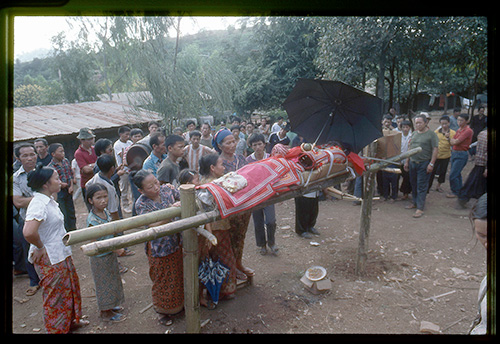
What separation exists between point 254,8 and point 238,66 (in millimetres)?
18644

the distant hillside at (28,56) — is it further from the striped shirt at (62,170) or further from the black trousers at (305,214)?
the black trousers at (305,214)

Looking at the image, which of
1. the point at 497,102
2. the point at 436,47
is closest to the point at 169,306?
the point at 497,102

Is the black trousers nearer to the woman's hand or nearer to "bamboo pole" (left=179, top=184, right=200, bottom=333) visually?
"bamboo pole" (left=179, top=184, right=200, bottom=333)

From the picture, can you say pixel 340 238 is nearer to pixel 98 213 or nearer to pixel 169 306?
pixel 169 306

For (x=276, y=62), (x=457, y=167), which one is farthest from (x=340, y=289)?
(x=276, y=62)

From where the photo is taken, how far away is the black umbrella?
3.88 meters

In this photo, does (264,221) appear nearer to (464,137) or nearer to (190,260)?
(190,260)

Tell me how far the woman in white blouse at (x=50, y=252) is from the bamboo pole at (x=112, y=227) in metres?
1.03

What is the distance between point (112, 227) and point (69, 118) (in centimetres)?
1054

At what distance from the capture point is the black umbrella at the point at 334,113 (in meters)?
3.88

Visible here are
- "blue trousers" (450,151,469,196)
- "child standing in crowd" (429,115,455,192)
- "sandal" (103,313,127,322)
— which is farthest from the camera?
"child standing in crowd" (429,115,455,192)

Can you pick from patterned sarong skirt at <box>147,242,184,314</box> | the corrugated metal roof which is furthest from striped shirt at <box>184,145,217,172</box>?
the corrugated metal roof

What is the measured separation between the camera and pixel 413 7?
1.56 m

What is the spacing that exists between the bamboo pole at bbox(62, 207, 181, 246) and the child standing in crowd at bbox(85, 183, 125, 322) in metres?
1.06
